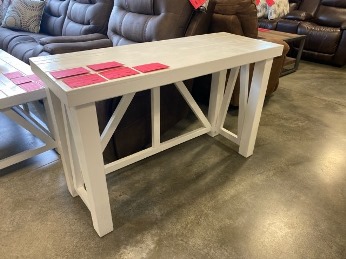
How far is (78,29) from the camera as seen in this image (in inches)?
95.1

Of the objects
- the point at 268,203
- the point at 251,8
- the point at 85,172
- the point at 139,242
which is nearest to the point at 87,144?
the point at 85,172

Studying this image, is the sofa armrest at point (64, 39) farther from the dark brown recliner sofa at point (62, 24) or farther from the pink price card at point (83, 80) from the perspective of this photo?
the pink price card at point (83, 80)

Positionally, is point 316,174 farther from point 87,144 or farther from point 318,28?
point 318,28

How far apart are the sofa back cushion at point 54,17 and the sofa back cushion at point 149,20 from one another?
3.17 ft

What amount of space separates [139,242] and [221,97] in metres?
1.02

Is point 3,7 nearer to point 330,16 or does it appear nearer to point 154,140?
point 154,140

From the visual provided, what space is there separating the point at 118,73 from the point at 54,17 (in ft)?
7.79

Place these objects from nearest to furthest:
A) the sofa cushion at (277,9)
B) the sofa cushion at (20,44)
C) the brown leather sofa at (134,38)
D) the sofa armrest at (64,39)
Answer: the brown leather sofa at (134,38) → the sofa armrest at (64,39) → the sofa cushion at (20,44) → the sofa cushion at (277,9)

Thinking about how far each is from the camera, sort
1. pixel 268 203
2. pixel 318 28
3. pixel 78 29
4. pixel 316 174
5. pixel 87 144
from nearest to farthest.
Answer: pixel 87 144, pixel 268 203, pixel 316 174, pixel 78 29, pixel 318 28

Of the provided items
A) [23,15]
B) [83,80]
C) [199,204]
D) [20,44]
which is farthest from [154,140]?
[23,15]

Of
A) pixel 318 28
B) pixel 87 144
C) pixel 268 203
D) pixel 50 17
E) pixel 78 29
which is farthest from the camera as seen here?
pixel 318 28

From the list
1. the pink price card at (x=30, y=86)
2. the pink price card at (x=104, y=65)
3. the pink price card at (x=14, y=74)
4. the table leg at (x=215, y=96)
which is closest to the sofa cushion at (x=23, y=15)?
the pink price card at (x=14, y=74)

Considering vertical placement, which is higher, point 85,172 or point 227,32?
point 227,32

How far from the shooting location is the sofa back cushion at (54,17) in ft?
8.79
